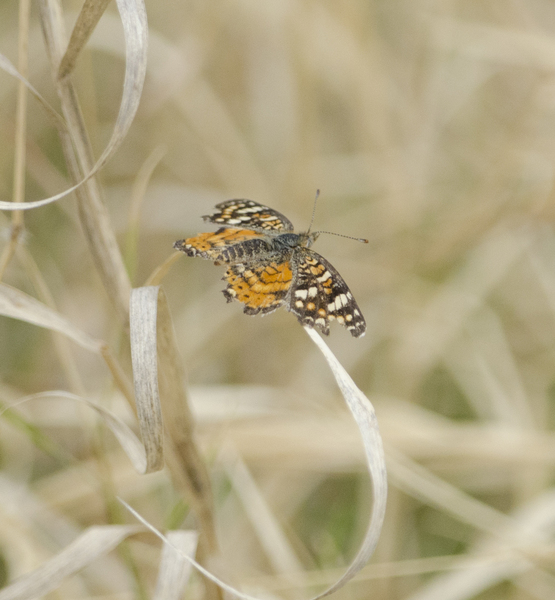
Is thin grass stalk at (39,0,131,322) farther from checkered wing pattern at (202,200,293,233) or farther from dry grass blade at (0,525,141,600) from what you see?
checkered wing pattern at (202,200,293,233)

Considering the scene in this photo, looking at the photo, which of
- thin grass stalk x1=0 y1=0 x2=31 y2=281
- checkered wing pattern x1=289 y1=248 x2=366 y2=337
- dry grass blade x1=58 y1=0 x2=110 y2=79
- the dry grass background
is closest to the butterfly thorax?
checkered wing pattern x1=289 y1=248 x2=366 y2=337

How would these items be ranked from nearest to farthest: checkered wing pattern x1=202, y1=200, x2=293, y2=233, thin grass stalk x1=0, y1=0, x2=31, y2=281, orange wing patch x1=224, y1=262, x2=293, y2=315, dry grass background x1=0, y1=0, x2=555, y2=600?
thin grass stalk x1=0, y1=0, x2=31, y2=281
orange wing patch x1=224, y1=262, x2=293, y2=315
checkered wing pattern x1=202, y1=200, x2=293, y2=233
dry grass background x1=0, y1=0, x2=555, y2=600

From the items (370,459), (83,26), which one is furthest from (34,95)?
(370,459)

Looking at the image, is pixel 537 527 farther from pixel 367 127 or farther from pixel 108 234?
pixel 367 127

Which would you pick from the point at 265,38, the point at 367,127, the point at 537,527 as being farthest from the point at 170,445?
the point at 265,38

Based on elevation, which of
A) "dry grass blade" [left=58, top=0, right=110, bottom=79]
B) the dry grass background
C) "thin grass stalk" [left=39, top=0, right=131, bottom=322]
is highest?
"dry grass blade" [left=58, top=0, right=110, bottom=79]

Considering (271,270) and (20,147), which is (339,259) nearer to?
(271,270)
